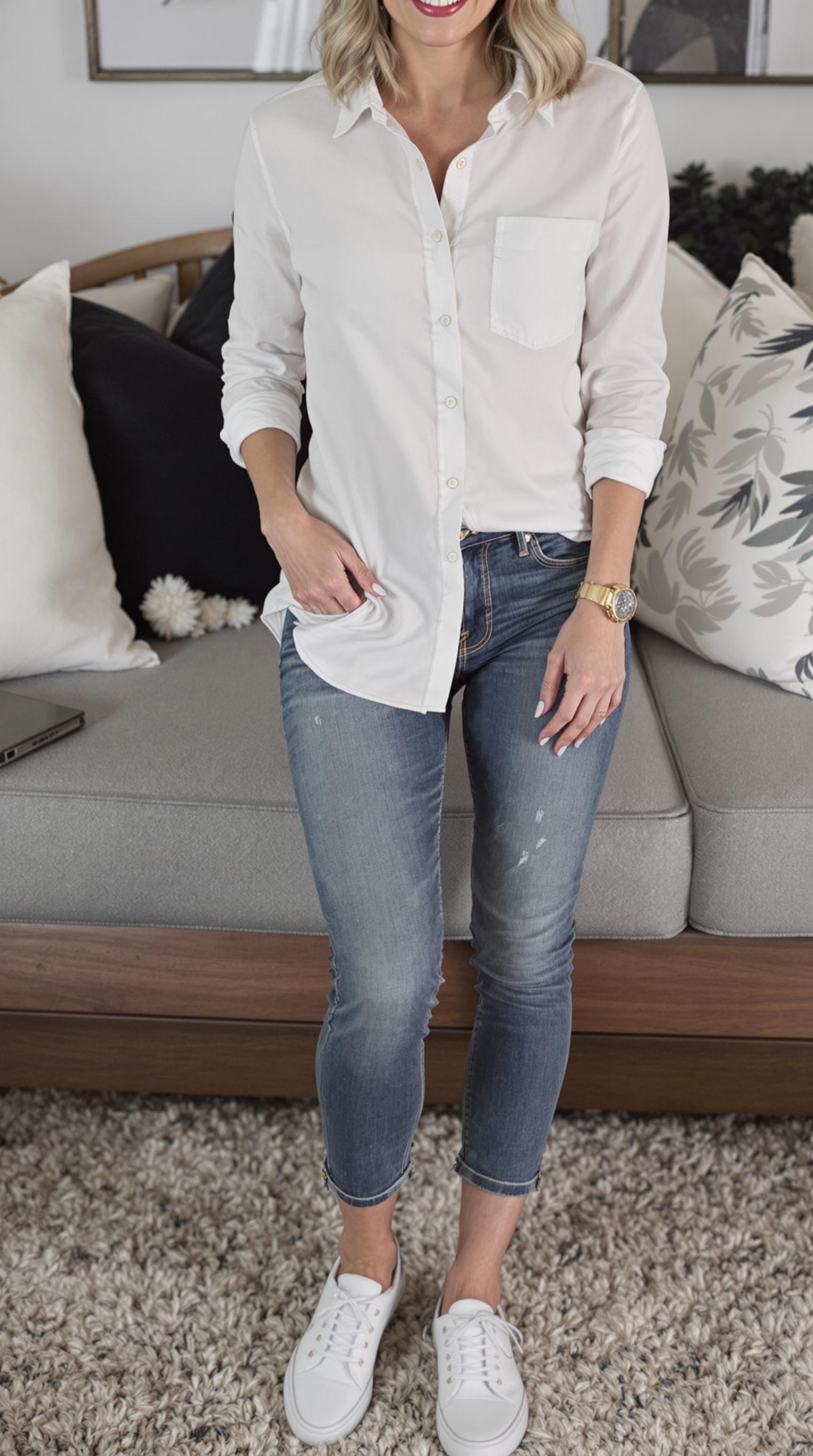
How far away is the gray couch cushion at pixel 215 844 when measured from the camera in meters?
1.27

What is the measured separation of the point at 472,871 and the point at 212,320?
1.08m

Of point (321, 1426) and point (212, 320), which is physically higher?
point (212, 320)

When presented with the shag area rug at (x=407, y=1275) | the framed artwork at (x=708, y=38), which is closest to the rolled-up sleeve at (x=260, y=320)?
the shag area rug at (x=407, y=1275)

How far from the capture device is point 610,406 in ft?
3.68

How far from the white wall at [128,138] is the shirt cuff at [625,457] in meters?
1.20

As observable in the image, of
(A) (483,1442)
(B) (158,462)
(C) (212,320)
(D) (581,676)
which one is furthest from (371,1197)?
(C) (212,320)

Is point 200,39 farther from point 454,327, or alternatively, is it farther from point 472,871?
point 472,871

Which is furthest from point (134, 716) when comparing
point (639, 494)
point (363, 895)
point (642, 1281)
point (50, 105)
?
point (50, 105)

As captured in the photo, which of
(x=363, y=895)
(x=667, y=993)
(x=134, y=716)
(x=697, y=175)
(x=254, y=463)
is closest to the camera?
(x=363, y=895)

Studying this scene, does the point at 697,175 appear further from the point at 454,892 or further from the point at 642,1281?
the point at 642,1281

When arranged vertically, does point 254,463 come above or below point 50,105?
below

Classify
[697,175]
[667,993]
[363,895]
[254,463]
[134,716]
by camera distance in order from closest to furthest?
[363,895], [254,463], [667,993], [134,716], [697,175]

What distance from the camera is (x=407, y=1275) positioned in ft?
4.09

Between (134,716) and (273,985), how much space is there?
38cm
